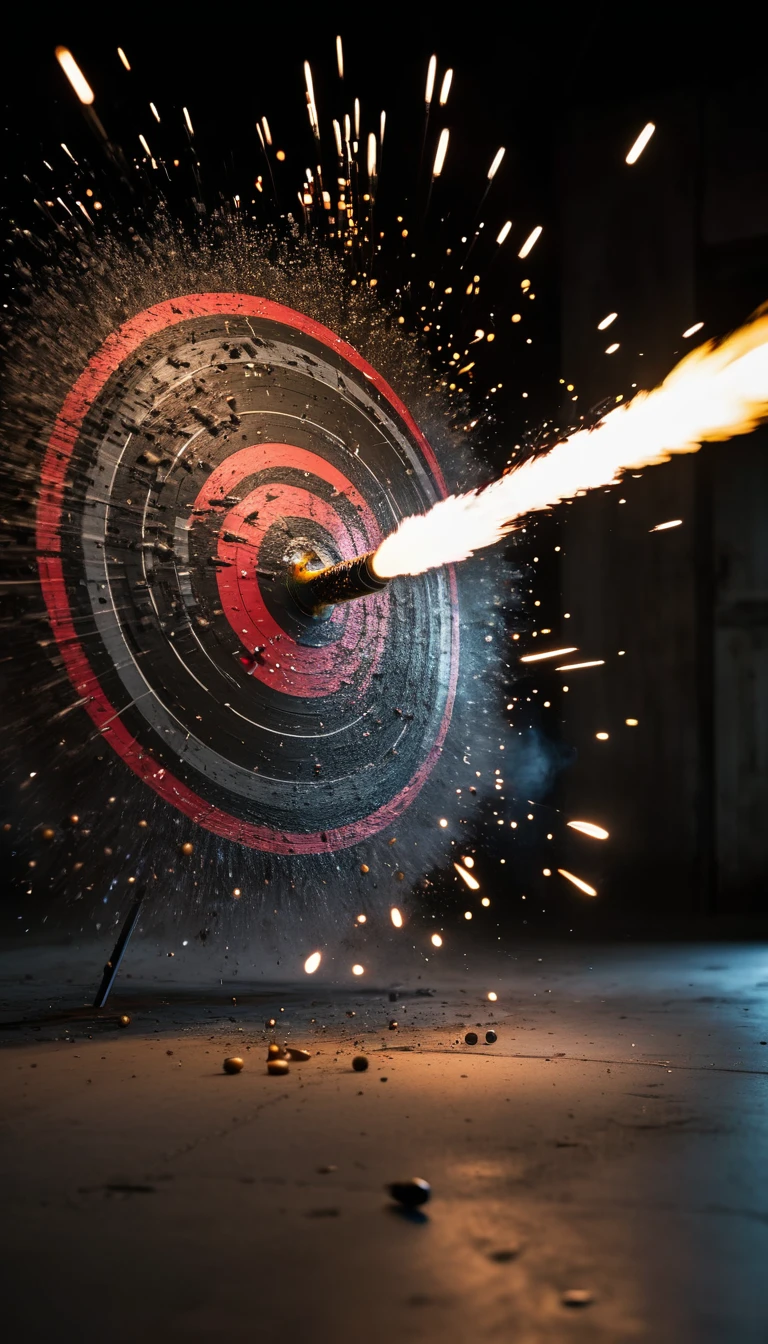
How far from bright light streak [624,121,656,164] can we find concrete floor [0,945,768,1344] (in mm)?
3946

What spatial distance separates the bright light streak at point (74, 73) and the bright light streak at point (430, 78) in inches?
55.1

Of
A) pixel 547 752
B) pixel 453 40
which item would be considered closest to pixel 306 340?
pixel 453 40

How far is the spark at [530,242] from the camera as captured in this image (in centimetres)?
471

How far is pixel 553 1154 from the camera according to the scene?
1380 millimetres

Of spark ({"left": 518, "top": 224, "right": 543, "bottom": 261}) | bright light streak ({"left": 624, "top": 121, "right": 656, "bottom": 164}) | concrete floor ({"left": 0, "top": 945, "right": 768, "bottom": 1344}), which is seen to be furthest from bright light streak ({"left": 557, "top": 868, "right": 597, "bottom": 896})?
bright light streak ({"left": 624, "top": 121, "right": 656, "bottom": 164})

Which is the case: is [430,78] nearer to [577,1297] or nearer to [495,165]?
[495,165]

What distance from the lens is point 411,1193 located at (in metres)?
1.20

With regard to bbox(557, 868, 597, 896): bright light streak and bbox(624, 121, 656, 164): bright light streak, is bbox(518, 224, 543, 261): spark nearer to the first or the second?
bbox(624, 121, 656, 164): bright light streak

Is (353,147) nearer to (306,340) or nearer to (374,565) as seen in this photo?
(306,340)

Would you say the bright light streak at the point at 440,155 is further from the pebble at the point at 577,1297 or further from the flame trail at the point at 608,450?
the pebble at the point at 577,1297

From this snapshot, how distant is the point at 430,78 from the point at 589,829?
123 inches

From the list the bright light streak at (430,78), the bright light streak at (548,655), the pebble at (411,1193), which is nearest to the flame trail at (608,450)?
the bright light streak at (548,655)

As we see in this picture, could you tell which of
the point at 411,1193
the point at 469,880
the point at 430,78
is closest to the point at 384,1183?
the point at 411,1193

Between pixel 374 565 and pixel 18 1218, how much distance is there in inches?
68.4
